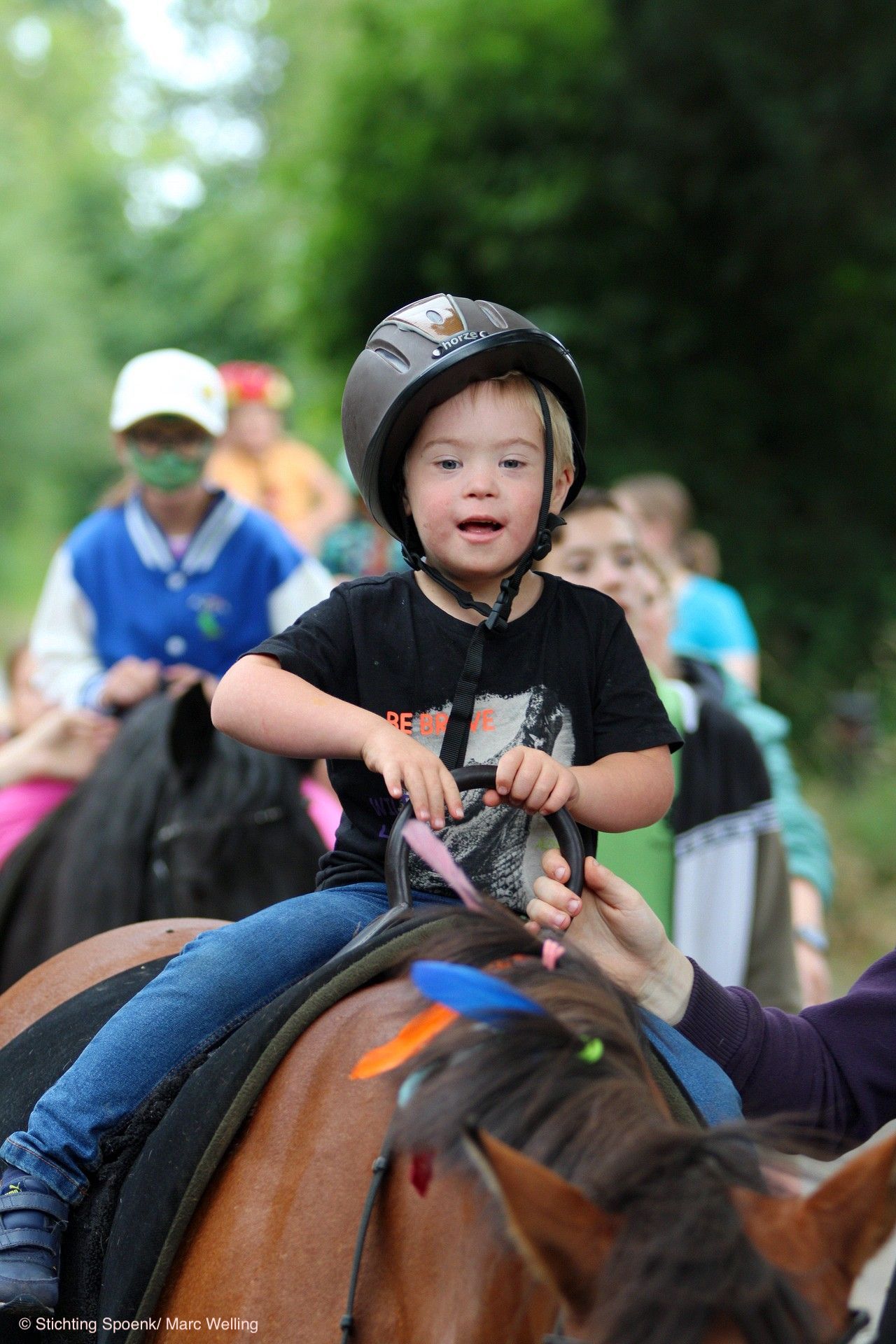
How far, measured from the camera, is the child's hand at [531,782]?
1917 millimetres

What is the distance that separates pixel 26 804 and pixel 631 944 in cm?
297

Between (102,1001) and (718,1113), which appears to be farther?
(102,1001)

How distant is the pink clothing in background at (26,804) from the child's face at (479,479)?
2.74 m

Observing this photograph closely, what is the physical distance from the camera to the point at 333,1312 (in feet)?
5.68

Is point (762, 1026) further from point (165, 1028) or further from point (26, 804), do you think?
point (26, 804)

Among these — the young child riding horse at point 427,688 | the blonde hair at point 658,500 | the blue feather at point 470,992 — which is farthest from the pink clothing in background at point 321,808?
the blonde hair at point 658,500

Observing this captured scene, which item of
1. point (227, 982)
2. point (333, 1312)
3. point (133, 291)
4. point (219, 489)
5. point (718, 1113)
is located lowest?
point (333, 1312)

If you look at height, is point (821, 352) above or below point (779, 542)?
above

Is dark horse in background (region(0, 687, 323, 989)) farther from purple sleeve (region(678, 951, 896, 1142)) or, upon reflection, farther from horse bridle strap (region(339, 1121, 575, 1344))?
horse bridle strap (region(339, 1121, 575, 1344))

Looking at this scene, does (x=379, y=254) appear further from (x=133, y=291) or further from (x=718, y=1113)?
(x=133, y=291)

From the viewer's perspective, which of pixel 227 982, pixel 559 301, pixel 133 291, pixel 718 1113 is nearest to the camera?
pixel 718 1113

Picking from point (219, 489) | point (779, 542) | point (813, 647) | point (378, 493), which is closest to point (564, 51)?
point (779, 542)

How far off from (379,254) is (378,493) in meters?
11.2

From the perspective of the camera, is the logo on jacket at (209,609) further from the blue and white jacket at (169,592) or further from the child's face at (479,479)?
the child's face at (479,479)
